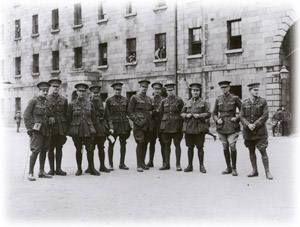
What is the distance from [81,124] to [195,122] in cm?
253

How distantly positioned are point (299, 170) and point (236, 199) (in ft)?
12.3

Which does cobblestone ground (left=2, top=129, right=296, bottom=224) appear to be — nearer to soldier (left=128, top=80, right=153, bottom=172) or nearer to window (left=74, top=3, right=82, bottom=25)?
soldier (left=128, top=80, right=153, bottom=172)

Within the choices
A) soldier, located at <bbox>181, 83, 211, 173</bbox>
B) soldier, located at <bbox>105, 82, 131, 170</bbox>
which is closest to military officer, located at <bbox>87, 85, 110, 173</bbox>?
soldier, located at <bbox>105, 82, 131, 170</bbox>

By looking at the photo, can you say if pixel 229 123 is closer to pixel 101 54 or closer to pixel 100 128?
pixel 100 128

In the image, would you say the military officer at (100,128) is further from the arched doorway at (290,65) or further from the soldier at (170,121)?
the arched doorway at (290,65)

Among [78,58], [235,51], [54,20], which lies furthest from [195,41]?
[54,20]

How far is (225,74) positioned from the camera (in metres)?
27.6

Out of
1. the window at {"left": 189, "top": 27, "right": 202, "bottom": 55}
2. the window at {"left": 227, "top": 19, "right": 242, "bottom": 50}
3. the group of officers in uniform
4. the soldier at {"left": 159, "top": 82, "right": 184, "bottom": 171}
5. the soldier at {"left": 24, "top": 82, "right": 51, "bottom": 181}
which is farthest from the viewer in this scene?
the window at {"left": 189, "top": 27, "right": 202, "bottom": 55}

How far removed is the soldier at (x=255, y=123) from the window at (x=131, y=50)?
22.3 metres

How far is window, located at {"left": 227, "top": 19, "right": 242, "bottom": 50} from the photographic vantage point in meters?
27.3

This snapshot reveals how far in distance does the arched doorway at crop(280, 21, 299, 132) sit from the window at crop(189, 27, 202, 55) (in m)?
5.07

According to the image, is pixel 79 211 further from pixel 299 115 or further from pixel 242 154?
pixel 299 115

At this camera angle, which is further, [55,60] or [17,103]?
[17,103]

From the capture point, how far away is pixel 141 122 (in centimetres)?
1168
